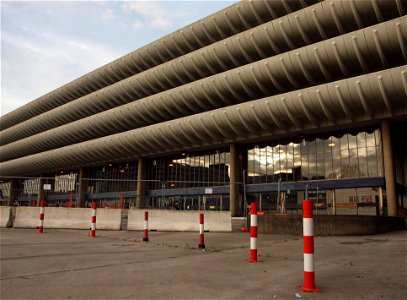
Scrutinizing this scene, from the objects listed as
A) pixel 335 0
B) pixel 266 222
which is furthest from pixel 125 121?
pixel 266 222

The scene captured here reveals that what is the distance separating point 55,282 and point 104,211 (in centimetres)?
1321

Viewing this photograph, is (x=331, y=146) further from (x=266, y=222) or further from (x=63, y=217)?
(x=63, y=217)

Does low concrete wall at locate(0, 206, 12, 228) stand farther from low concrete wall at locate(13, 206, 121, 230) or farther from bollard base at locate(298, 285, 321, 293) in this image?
bollard base at locate(298, 285, 321, 293)

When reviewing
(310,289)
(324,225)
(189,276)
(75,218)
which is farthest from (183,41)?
(310,289)

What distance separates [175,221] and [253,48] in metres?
22.9

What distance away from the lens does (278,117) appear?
3102cm

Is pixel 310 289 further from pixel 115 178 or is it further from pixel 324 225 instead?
pixel 115 178

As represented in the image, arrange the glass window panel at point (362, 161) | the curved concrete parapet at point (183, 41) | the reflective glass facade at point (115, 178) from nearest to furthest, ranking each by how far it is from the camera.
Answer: the glass window panel at point (362, 161) < the curved concrete parapet at point (183, 41) < the reflective glass facade at point (115, 178)

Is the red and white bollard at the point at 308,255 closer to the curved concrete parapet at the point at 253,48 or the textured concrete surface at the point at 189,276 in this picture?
the textured concrete surface at the point at 189,276

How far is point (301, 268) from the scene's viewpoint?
6578mm

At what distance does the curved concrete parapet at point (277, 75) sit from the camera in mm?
26406

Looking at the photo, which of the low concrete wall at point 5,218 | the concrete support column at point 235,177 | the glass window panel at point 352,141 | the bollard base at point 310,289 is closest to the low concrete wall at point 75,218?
the low concrete wall at point 5,218

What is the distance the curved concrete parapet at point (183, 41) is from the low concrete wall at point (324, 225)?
76.9 feet

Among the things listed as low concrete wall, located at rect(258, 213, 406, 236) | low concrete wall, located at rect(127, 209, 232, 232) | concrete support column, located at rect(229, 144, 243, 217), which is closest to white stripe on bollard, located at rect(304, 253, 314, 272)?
low concrete wall, located at rect(258, 213, 406, 236)
